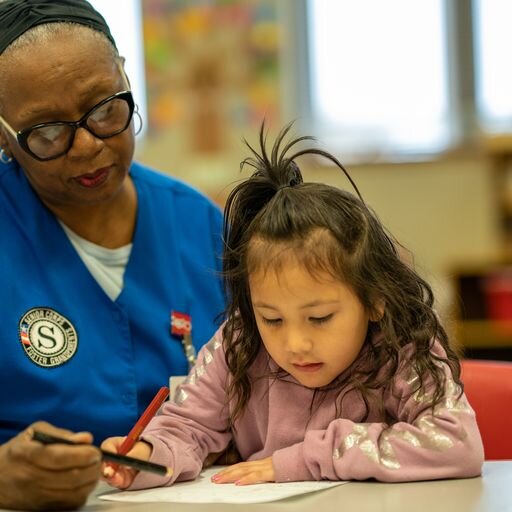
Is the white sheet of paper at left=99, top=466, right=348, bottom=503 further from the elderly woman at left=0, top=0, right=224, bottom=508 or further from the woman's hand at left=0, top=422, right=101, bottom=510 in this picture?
the elderly woman at left=0, top=0, right=224, bottom=508

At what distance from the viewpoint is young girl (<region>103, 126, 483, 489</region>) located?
1.33 metres

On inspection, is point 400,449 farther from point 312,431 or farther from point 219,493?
point 219,493

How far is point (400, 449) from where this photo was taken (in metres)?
1.32

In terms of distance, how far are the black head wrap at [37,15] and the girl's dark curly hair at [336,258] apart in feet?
1.41

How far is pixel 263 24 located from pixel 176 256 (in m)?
3.61

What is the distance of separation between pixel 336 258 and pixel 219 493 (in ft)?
1.10

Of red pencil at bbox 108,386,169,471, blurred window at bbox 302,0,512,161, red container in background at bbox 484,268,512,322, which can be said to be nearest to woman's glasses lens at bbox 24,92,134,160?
red pencil at bbox 108,386,169,471

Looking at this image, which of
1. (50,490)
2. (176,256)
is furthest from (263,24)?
(50,490)

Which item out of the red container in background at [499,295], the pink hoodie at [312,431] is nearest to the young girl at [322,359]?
the pink hoodie at [312,431]

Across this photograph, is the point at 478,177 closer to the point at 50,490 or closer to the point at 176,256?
the point at 176,256

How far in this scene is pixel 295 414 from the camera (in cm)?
147

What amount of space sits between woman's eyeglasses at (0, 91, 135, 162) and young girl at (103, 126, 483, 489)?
0.92 ft

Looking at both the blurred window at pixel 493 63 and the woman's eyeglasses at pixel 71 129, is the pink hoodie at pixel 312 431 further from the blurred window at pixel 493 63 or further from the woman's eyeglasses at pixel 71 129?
the blurred window at pixel 493 63

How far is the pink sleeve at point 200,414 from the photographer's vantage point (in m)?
1.47
